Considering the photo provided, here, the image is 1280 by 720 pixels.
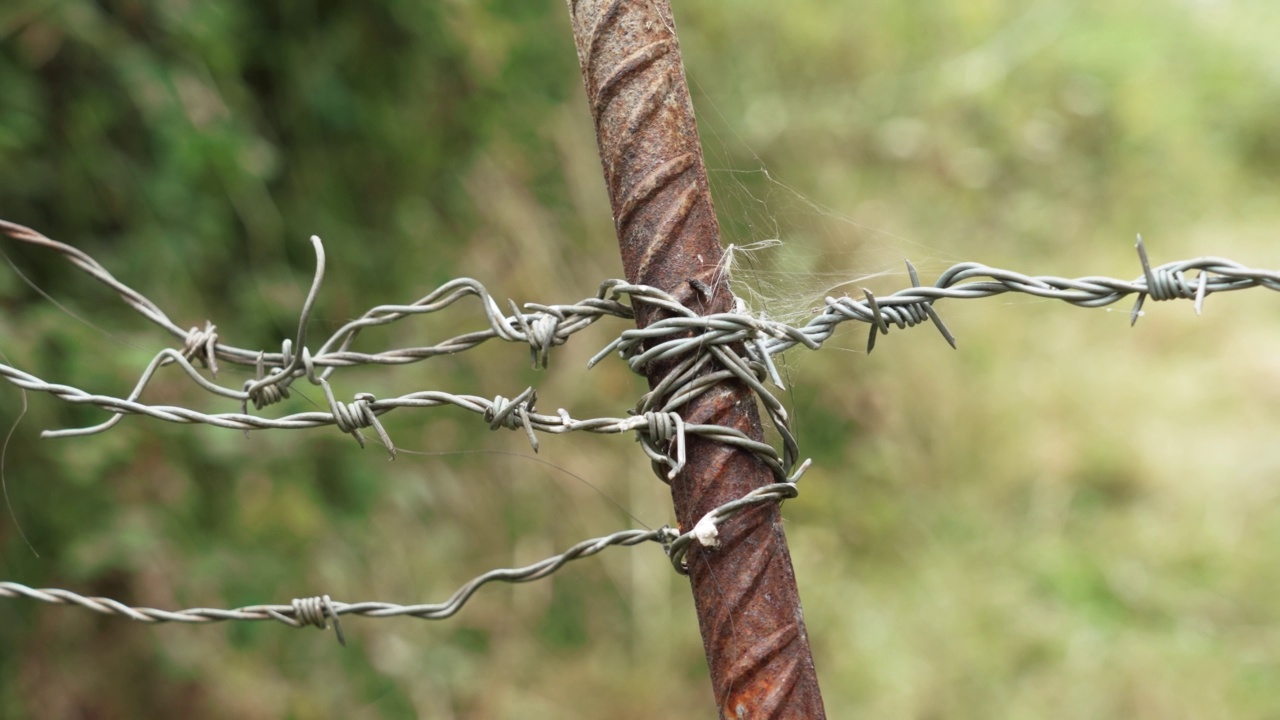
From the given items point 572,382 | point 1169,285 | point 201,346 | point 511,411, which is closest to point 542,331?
point 511,411

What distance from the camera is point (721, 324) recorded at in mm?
804

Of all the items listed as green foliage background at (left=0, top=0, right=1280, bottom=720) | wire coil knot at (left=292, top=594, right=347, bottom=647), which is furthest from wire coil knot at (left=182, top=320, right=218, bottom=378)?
green foliage background at (left=0, top=0, right=1280, bottom=720)

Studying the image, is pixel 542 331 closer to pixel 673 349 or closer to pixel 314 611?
pixel 673 349

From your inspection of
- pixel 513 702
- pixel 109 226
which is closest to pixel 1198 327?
pixel 513 702

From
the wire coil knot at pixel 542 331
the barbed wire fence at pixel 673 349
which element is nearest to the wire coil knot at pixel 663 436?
the barbed wire fence at pixel 673 349

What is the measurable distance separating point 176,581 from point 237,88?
1002 millimetres

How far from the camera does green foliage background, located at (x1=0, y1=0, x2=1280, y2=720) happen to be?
185 cm

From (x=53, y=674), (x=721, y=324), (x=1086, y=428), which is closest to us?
(x=721, y=324)

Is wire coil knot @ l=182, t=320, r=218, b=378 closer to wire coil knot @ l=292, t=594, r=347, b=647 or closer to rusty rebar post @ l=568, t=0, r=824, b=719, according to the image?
wire coil knot @ l=292, t=594, r=347, b=647

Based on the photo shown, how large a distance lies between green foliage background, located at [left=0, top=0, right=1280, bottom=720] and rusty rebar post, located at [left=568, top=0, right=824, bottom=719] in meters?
0.25

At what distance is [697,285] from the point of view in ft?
2.70

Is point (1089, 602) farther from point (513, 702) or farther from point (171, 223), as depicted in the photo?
point (171, 223)

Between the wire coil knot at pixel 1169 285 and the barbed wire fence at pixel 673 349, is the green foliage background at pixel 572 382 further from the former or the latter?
the wire coil knot at pixel 1169 285

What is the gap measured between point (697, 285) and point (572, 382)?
181cm
